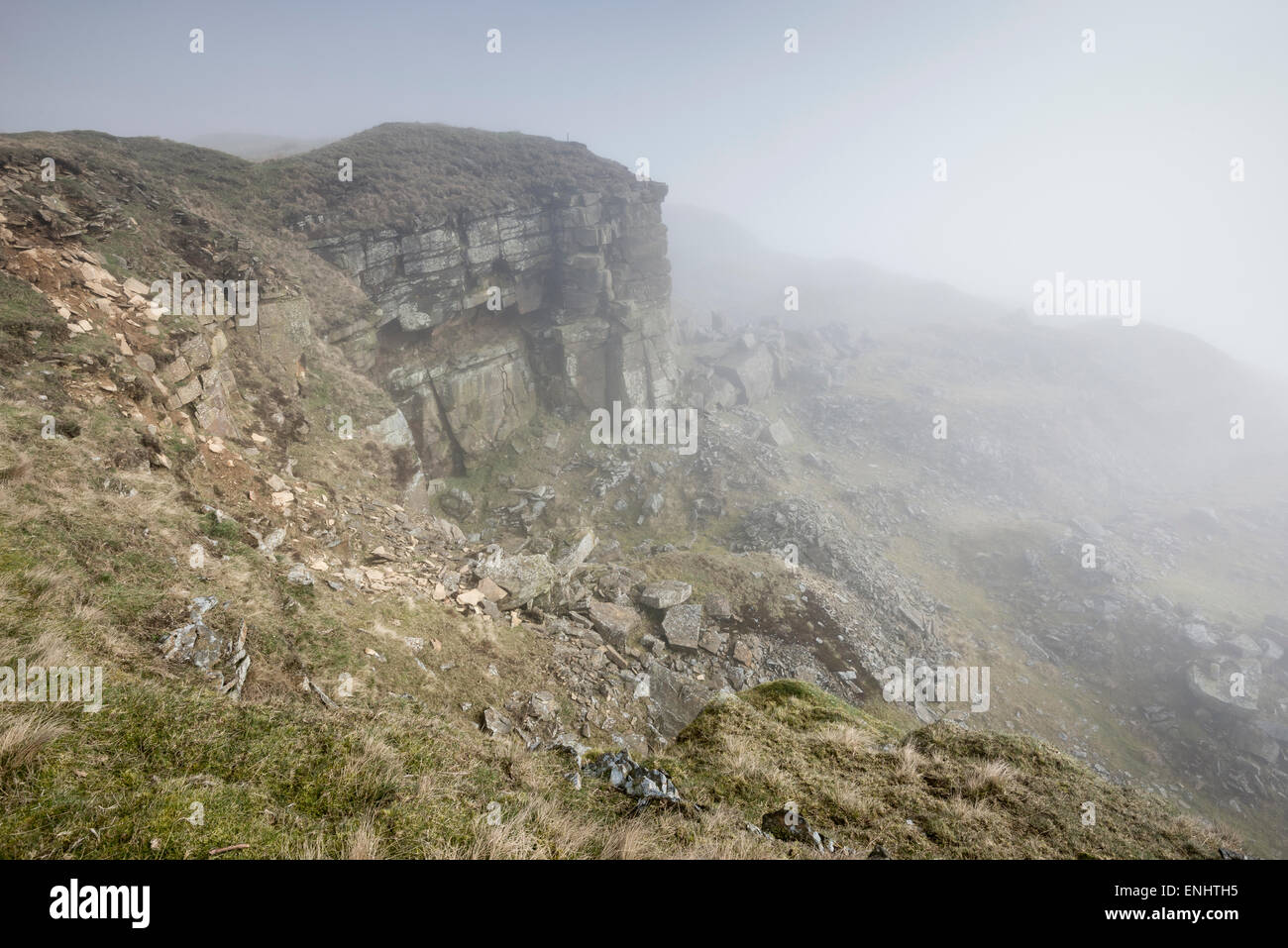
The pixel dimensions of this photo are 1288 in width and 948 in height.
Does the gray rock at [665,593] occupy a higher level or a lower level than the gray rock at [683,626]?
higher

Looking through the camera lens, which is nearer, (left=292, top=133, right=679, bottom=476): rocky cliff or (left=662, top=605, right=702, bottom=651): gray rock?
(left=662, top=605, right=702, bottom=651): gray rock

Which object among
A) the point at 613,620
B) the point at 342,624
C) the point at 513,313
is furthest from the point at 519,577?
the point at 513,313

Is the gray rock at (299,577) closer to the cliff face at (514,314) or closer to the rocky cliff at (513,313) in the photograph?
the rocky cliff at (513,313)

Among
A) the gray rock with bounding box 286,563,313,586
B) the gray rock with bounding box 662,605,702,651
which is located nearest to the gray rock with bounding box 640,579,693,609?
the gray rock with bounding box 662,605,702,651

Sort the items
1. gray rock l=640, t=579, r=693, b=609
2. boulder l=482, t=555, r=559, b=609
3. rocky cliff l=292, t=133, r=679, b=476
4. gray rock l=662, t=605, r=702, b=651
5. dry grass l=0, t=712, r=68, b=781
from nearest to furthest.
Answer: dry grass l=0, t=712, r=68, b=781 → boulder l=482, t=555, r=559, b=609 → gray rock l=662, t=605, r=702, b=651 → gray rock l=640, t=579, r=693, b=609 → rocky cliff l=292, t=133, r=679, b=476

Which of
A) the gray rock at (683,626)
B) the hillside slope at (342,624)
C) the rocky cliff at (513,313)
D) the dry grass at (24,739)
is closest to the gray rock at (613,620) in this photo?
the hillside slope at (342,624)

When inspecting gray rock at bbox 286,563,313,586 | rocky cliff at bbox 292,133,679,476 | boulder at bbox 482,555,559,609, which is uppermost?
rocky cliff at bbox 292,133,679,476

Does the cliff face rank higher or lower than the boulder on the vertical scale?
higher

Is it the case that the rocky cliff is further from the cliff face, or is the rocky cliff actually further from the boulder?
the boulder
